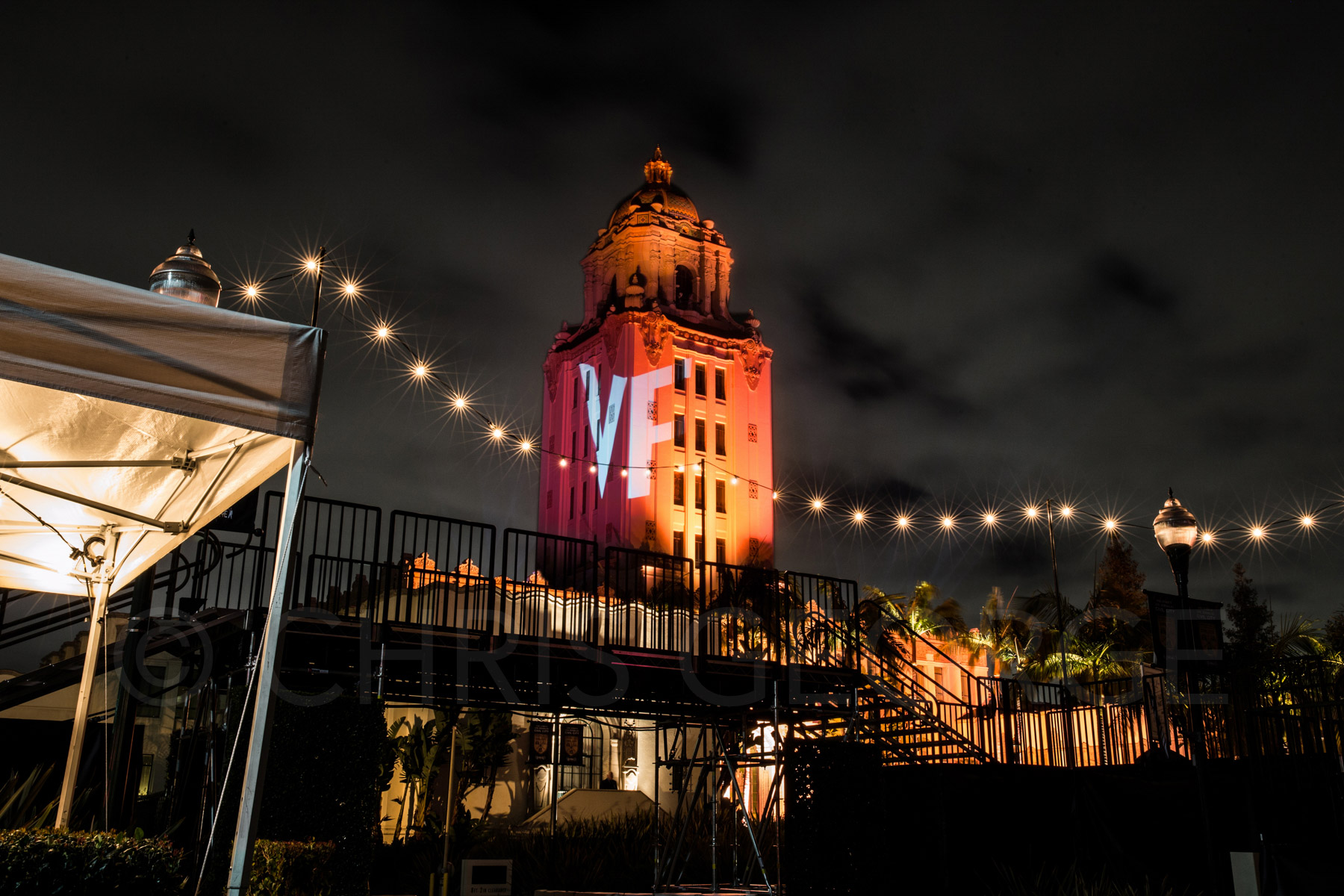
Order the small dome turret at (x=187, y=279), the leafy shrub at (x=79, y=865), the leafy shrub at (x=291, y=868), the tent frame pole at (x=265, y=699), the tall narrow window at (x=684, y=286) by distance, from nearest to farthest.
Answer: the leafy shrub at (x=79, y=865), the tent frame pole at (x=265, y=699), the small dome turret at (x=187, y=279), the leafy shrub at (x=291, y=868), the tall narrow window at (x=684, y=286)

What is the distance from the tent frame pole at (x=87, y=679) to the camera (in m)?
7.31

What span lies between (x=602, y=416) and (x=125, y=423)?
5435 cm

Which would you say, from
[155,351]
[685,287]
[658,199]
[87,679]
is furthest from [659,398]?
[155,351]

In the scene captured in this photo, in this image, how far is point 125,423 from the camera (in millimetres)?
7180

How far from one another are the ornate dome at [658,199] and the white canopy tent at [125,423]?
59.0 meters

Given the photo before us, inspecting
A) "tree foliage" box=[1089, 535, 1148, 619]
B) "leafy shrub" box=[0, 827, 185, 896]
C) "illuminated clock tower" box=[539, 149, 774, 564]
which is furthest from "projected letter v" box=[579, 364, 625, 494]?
"leafy shrub" box=[0, 827, 185, 896]

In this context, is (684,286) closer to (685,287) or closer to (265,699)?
(685,287)

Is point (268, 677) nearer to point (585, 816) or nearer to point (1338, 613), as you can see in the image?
point (585, 816)

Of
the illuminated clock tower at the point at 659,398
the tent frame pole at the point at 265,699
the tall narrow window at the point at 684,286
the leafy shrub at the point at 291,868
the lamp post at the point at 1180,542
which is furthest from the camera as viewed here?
the tall narrow window at the point at 684,286

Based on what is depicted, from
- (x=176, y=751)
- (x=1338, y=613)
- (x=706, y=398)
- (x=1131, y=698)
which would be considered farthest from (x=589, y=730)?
(x=1338, y=613)

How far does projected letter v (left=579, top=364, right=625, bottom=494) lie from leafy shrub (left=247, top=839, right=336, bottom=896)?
49.9m

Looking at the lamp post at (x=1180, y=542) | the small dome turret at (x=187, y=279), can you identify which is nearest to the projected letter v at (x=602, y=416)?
the lamp post at (x=1180, y=542)

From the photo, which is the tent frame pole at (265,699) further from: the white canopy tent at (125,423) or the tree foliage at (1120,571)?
the tree foliage at (1120,571)

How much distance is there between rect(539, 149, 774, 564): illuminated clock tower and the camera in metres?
59.4
